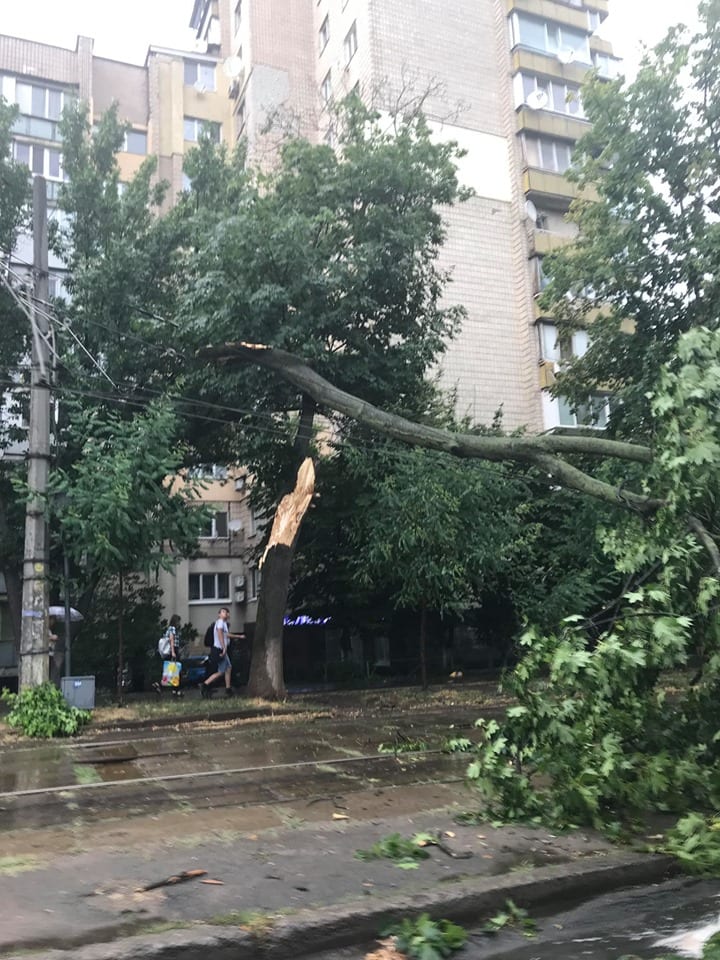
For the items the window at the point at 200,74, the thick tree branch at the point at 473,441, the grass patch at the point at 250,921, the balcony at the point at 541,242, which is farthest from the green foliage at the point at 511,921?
the window at the point at 200,74

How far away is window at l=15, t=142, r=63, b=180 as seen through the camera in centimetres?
2908

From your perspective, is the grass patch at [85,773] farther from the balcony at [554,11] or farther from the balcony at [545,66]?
the balcony at [554,11]

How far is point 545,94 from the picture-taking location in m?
27.7

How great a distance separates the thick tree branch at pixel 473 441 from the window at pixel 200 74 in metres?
24.6

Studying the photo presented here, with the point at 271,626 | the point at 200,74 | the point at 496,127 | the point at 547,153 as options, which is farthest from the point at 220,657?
the point at 200,74

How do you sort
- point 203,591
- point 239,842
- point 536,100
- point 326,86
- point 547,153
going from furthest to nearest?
point 203,591, point 326,86, point 547,153, point 536,100, point 239,842

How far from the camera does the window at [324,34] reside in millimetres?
30141

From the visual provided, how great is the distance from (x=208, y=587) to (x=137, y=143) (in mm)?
18752

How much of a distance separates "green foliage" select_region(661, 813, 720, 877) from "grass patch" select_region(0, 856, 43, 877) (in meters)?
4.12

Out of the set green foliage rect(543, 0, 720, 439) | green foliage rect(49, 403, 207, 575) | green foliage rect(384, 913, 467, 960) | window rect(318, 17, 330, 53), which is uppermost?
window rect(318, 17, 330, 53)

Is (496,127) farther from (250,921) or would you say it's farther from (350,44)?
(250,921)

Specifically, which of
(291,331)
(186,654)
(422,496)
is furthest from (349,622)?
(291,331)

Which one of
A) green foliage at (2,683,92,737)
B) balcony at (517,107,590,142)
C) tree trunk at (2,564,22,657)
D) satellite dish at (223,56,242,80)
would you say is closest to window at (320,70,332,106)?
satellite dish at (223,56,242,80)

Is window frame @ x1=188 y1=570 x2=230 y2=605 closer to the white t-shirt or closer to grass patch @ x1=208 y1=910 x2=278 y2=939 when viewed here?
the white t-shirt
